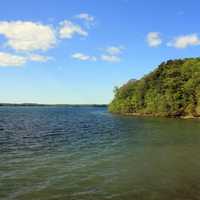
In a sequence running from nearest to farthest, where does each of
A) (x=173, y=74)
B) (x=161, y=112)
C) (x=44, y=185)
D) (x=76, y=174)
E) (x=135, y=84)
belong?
(x=44, y=185) → (x=76, y=174) → (x=161, y=112) → (x=173, y=74) → (x=135, y=84)

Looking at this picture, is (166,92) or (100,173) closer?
(100,173)

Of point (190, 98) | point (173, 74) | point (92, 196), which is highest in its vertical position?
point (173, 74)

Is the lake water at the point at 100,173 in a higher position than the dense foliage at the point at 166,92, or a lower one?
lower

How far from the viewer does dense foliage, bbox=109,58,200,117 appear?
9069 cm

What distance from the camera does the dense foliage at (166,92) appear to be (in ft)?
298

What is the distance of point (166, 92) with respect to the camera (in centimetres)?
9712

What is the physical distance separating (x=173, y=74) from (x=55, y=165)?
8857 centimetres

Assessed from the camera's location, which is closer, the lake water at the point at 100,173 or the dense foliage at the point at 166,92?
the lake water at the point at 100,173

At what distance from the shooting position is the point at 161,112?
9531 cm

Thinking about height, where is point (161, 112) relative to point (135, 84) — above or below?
below

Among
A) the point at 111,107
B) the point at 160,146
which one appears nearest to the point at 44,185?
the point at 160,146

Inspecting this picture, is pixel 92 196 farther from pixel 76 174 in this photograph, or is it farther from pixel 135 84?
pixel 135 84

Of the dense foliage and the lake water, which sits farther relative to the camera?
the dense foliage

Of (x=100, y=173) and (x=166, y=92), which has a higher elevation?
(x=166, y=92)
